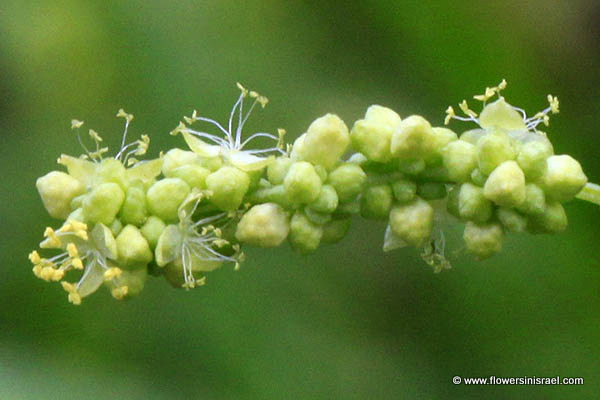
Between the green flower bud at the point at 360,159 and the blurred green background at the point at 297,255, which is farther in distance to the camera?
the blurred green background at the point at 297,255

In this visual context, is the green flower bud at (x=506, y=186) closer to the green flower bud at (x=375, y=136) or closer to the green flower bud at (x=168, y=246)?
the green flower bud at (x=375, y=136)

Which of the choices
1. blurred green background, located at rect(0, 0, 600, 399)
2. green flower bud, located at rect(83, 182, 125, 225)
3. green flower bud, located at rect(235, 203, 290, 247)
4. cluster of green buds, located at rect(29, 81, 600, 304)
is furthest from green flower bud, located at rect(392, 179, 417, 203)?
blurred green background, located at rect(0, 0, 600, 399)

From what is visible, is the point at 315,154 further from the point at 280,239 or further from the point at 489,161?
the point at 489,161

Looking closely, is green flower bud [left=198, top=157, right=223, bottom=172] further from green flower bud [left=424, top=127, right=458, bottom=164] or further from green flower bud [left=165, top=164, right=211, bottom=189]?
green flower bud [left=424, top=127, right=458, bottom=164]

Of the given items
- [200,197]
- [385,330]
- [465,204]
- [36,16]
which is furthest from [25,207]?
[465,204]

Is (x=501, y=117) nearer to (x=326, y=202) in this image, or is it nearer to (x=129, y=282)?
(x=326, y=202)

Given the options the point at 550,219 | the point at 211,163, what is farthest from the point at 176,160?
the point at 550,219

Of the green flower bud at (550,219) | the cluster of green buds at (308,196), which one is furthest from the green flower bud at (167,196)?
the green flower bud at (550,219)
